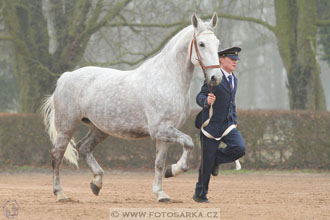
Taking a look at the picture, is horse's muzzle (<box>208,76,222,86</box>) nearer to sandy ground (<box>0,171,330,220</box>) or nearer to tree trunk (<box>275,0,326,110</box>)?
sandy ground (<box>0,171,330,220</box>)

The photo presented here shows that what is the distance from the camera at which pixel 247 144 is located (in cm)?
1467

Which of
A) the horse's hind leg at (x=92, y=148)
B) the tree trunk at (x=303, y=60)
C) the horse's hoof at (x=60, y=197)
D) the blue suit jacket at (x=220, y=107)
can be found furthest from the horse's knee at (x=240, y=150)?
the tree trunk at (x=303, y=60)

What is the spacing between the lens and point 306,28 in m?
16.9

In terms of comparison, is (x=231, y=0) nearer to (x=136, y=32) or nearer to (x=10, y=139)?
(x=136, y=32)

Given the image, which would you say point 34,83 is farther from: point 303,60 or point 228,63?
point 228,63

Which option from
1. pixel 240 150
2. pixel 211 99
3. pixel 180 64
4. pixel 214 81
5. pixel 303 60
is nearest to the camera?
pixel 214 81

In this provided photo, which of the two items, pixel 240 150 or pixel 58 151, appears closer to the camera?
pixel 240 150

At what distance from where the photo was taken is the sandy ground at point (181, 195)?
22.4 ft

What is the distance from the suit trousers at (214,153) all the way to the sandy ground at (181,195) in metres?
0.36

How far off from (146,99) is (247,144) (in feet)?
24.8

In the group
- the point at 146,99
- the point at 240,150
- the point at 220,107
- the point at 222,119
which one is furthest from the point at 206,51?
the point at 240,150

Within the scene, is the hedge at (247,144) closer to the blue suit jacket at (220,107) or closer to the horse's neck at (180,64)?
the horse's neck at (180,64)

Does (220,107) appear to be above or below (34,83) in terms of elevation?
above

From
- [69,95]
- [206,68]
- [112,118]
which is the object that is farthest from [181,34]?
[69,95]
